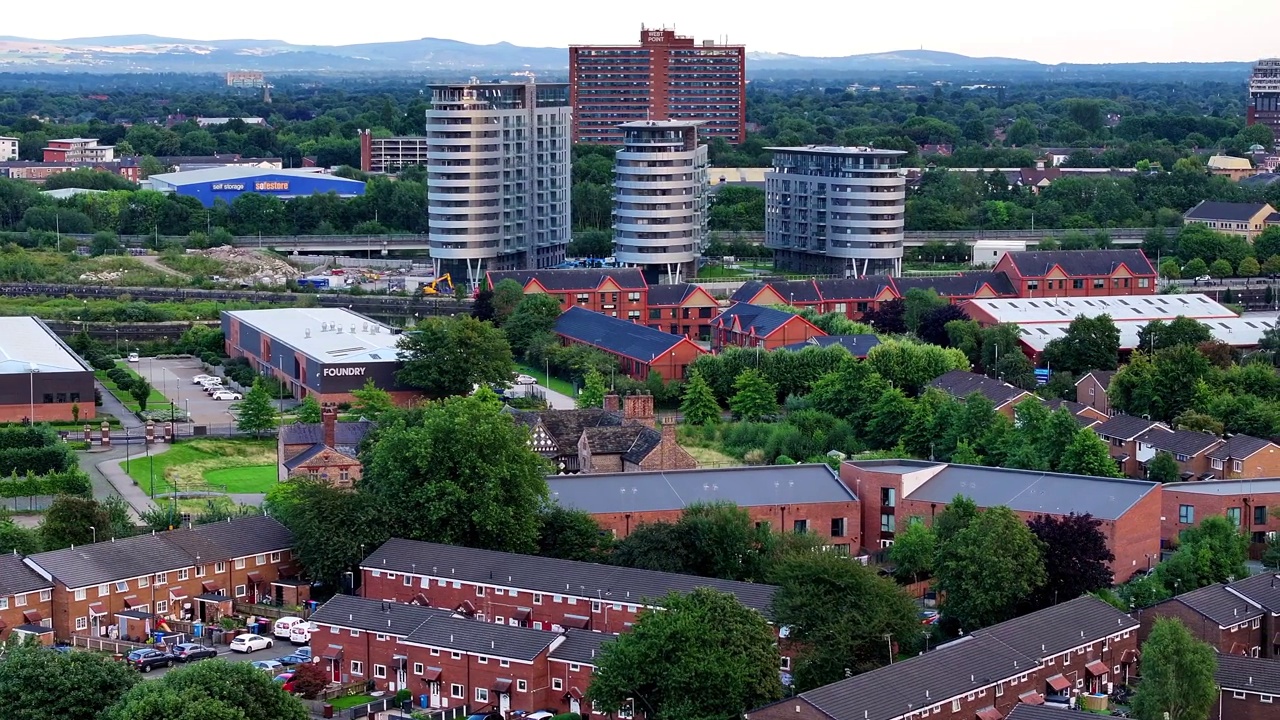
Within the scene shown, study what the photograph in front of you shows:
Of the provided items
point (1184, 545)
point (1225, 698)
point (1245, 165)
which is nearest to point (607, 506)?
point (1184, 545)

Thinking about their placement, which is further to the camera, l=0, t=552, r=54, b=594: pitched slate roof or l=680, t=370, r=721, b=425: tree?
l=680, t=370, r=721, b=425: tree

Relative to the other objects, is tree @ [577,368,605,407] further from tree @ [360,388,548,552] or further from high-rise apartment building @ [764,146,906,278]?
high-rise apartment building @ [764,146,906,278]

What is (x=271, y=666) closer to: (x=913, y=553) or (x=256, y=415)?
(x=913, y=553)

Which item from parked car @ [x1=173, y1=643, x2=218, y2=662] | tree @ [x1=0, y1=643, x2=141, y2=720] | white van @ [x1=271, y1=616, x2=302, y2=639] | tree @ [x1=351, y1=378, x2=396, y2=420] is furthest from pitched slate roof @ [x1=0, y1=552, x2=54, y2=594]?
tree @ [x1=351, y1=378, x2=396, y2=420]

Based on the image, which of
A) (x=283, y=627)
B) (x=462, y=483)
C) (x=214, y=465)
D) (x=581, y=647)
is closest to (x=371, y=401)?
(x=214, y=465)

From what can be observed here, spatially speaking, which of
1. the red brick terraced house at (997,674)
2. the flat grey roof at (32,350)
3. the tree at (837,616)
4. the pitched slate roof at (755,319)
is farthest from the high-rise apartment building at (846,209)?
the tree at (837,616)

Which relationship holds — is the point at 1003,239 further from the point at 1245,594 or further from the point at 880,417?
the point at 1245,594

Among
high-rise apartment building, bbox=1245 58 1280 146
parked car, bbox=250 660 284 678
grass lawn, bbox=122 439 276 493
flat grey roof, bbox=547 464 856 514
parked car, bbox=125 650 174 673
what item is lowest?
grass lawn, bbox=122 439 276 493
